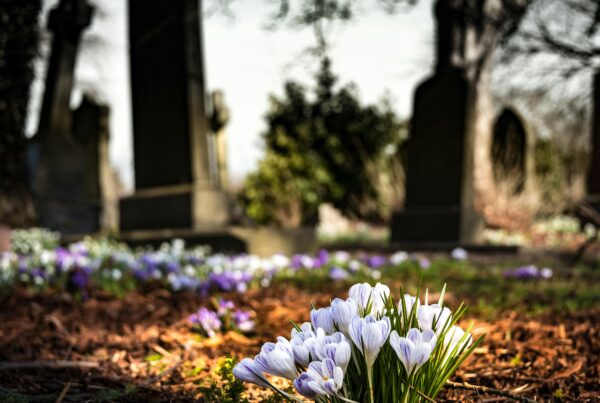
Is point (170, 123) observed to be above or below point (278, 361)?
above

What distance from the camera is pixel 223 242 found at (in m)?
7.46

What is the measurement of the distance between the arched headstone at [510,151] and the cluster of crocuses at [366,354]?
14.8 meters

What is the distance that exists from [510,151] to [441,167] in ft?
20.6

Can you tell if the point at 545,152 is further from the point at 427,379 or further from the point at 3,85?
the point at 427,379

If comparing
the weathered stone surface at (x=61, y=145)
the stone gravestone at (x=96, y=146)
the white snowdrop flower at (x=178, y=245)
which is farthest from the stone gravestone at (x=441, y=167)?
A: the stone gravestone at (x=96, y=146)

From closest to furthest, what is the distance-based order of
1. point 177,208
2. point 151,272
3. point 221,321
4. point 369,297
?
point 369,297 < point 221,321 < point 151,272 < point 177,208

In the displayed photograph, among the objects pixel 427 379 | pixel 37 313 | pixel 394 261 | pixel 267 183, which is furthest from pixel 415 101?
pixel 427 379

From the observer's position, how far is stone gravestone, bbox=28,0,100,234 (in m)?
11.0

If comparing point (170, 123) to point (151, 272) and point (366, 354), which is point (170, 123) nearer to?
point (151, 272)

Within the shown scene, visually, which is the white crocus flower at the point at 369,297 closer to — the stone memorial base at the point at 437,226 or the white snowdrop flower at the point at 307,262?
the white snowdrop flower at the point at 307,262

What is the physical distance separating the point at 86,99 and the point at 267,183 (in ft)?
16.5

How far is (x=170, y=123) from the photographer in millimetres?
8180

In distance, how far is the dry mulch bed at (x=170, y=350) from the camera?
6.72 feet

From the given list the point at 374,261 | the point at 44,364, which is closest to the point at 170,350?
the point at 44,364
